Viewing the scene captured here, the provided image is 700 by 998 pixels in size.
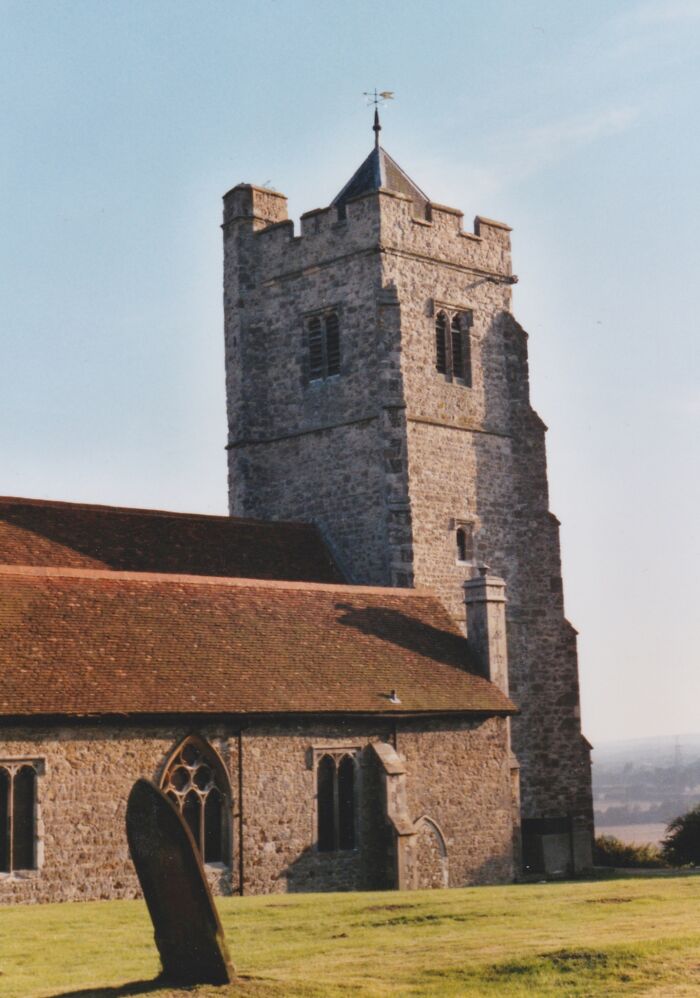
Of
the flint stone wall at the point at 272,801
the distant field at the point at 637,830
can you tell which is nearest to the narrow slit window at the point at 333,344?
the flint stone wall at the point at 272,801

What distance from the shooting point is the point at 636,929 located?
57.8ft

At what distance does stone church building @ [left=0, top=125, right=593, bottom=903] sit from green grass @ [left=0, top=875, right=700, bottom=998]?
2810 millimetres

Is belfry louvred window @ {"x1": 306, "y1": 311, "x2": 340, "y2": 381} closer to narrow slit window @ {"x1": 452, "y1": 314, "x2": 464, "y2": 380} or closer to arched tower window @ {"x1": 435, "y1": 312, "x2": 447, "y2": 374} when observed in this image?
arched tower window @ {"x1": 435, "y1": 312, "x2": 447, "y2": 374}

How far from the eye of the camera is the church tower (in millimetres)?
36438

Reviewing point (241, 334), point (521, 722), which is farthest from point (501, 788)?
point (241, 334)

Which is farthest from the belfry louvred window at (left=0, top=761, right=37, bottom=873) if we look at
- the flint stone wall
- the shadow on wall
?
the shadow on wall

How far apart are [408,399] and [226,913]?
719 inches

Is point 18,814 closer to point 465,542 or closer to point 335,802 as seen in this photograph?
point 335,802

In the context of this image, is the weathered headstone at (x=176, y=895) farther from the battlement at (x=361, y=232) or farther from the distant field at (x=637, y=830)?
the distant field at (x=637, y=830)

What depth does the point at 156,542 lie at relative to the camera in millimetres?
33375

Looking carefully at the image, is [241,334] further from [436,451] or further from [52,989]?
[52,989]

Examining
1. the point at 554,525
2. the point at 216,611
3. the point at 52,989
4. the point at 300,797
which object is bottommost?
the point at 52,989

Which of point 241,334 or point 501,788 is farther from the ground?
point 241,334

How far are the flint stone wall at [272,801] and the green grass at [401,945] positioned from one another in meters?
1.65
